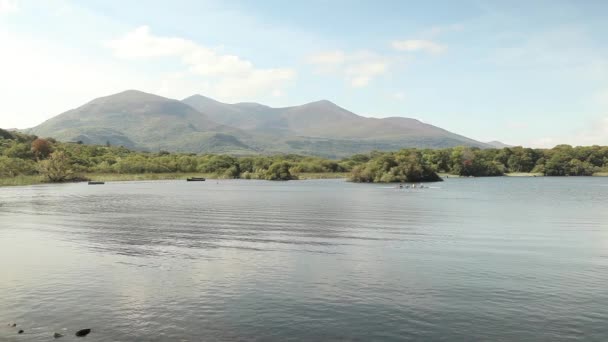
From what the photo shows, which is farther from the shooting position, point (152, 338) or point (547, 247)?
point (547, 247)

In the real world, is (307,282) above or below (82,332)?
above

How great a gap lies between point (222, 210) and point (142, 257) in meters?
50.9

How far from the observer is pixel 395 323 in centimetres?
2641

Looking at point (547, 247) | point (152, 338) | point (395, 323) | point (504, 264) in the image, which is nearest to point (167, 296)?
point (152, 338)

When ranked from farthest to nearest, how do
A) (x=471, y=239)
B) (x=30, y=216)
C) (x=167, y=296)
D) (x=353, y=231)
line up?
(x=30, y=216) < (x=353, y=231) < (x=471, y=239) < (x=167, y=296)

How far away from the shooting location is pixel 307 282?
35812mm

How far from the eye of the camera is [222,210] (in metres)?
97.1

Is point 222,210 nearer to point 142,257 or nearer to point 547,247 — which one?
point 142,257

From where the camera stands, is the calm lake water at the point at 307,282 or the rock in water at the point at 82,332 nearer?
the rock in water at the point at 82,332

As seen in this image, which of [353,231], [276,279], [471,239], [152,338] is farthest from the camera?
[353,231]

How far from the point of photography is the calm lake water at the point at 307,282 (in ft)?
84.9

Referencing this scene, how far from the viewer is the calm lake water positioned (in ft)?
84.9

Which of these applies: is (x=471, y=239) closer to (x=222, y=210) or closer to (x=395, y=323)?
(x=395, y=323)

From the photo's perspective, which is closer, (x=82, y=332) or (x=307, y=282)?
(x=82, y=332)
